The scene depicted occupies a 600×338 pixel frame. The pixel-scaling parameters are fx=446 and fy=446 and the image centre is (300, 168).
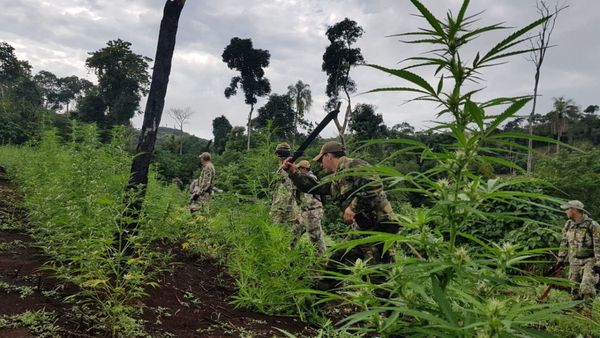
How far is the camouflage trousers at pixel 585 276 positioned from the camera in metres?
8.01

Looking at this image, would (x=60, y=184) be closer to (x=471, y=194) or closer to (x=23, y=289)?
(x=23, y=289)

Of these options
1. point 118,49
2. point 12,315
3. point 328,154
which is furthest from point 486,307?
point 118,49

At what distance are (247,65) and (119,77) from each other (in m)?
13.8

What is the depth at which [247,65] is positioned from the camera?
46969 millimetres

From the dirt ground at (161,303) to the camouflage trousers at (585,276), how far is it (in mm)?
5990

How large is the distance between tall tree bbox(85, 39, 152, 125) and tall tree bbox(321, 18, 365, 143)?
21649mm

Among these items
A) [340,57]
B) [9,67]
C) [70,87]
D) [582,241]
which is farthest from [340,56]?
[70,87]

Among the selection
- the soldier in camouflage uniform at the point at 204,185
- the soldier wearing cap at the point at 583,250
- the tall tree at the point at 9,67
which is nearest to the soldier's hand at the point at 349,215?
the soldier wearing cap at the point at 583,250

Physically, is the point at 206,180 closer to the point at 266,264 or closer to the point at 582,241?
the point at 266,264

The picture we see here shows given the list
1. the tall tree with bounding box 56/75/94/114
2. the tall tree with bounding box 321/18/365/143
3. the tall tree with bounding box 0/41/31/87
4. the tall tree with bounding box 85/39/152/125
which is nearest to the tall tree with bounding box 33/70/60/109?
the tall tree with bounding box 56/75/94/114

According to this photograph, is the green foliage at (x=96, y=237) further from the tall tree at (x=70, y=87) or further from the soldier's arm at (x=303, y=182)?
the tall tree at (x=70, y=87)

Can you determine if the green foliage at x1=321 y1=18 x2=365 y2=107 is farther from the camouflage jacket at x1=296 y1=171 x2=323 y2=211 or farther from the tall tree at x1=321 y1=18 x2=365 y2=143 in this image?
the camouflage jacket at x1=296 y1=171 x2=323 y2=211

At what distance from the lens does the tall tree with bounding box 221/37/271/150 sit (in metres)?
46.8

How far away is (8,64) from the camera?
200ft
